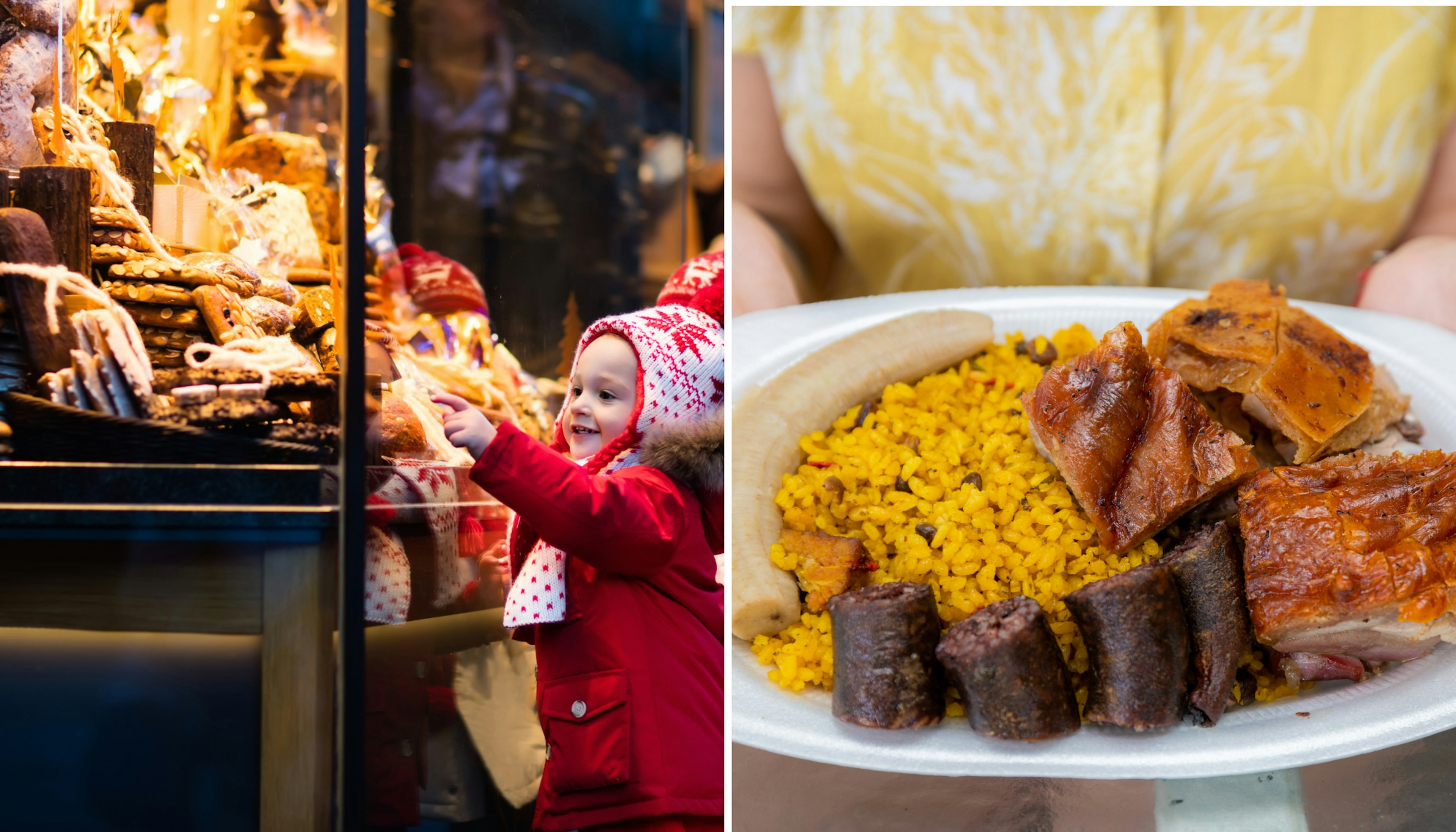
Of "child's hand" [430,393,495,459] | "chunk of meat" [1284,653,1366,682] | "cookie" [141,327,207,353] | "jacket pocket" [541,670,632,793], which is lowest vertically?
"jacket pocket" [541,670,632,793]

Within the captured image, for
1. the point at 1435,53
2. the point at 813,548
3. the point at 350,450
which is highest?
the point at 1435,53

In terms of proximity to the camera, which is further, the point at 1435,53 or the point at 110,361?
the point at 1435,53

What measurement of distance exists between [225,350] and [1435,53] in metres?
1.89

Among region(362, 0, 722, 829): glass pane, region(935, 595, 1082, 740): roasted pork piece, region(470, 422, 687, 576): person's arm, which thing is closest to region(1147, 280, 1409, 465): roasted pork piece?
region(935, 595, 1082, 740): roasted pork piece

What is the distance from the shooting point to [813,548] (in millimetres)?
956

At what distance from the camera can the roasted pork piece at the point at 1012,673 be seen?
0.78 metres

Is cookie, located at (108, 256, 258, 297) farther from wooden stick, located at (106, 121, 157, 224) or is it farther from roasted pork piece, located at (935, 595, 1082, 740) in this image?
roasted pork piece, located at (935, 595, 1082, 740)

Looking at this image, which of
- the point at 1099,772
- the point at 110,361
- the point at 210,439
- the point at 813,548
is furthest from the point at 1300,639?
the point at 110,361

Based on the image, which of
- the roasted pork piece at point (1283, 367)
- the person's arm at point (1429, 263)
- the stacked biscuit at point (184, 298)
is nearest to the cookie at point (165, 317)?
the stacked biscuit at point (184, 298)

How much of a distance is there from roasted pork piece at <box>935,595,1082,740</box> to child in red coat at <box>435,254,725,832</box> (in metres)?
0.32

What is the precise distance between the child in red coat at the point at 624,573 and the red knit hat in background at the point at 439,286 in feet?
0.75

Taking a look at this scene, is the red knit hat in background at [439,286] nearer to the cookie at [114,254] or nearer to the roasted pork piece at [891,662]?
the cookie at [114,254]

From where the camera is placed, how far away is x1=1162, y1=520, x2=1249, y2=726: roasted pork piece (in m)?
0.83

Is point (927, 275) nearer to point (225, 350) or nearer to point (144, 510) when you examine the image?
point (225, 350)
